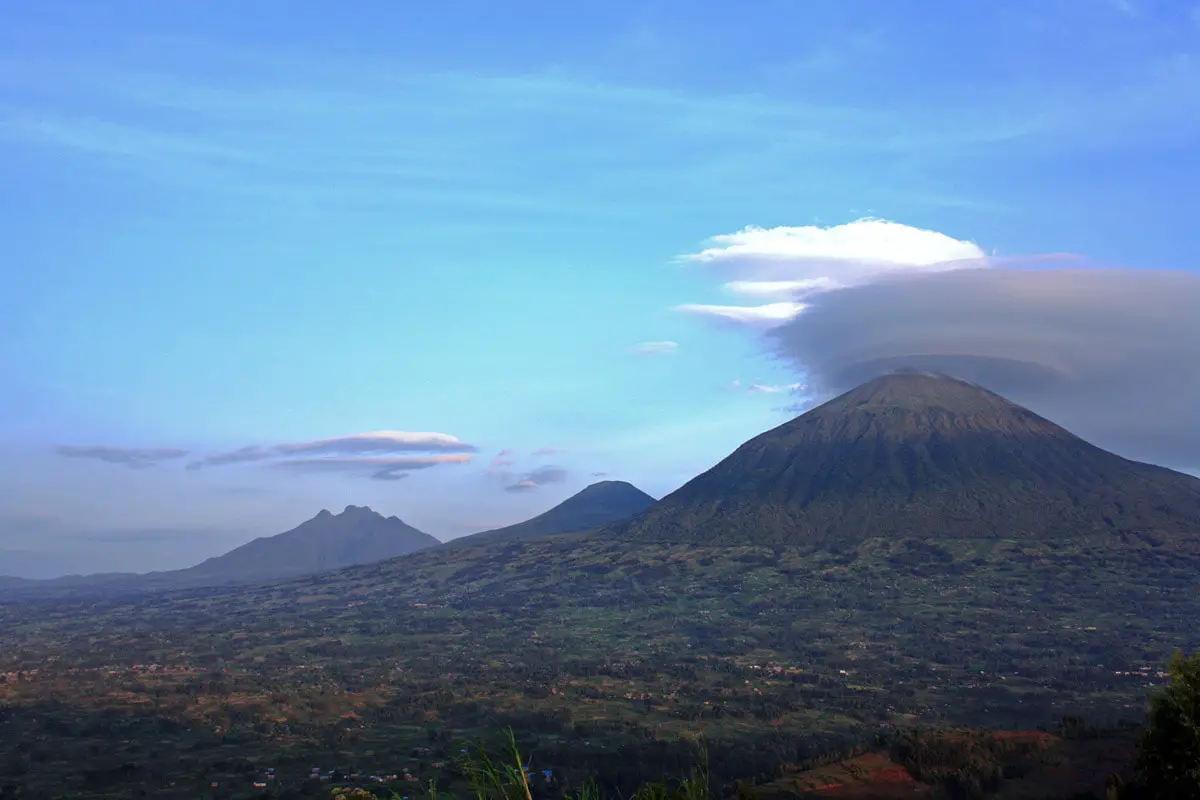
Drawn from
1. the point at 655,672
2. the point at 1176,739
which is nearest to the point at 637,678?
the point at 655,672

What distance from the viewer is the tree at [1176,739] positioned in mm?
29891

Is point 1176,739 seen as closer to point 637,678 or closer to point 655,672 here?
point 637,678

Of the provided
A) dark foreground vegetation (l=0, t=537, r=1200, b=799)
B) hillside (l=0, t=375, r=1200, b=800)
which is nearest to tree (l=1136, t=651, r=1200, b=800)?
dark foreground vegetation (l=0, t=537, r=1200, b=799)

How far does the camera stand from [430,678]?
119 m

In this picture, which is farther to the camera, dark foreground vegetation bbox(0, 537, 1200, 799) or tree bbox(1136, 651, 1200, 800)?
dark foreground vegetation bbox(0, 537, 1200, 799)

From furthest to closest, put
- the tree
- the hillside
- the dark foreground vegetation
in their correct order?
the hillside, the dark foreground vegetation, the tree

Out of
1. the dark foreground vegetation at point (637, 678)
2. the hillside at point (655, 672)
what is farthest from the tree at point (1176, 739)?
the hillside at point (655, 672)

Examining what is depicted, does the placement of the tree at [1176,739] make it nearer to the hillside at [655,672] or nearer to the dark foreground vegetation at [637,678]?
the dark foreground vegetation at [637,678]

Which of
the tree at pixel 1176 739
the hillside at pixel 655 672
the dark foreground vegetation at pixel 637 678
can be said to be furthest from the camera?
the hillside at pixel 655 672

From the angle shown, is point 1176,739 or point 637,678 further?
point 637,678

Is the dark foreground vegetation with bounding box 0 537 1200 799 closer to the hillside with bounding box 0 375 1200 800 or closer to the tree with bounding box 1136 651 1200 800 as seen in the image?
the hillside with bounding box 0 375 1200 800

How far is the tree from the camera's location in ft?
98.1

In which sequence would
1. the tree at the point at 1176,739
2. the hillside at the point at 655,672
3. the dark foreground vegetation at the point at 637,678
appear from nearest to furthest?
the tree at the point at 1176,739, the dark foreground vegetation at the point at 637,678, the hillside at the point at 655,672

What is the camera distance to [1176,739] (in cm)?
3045
